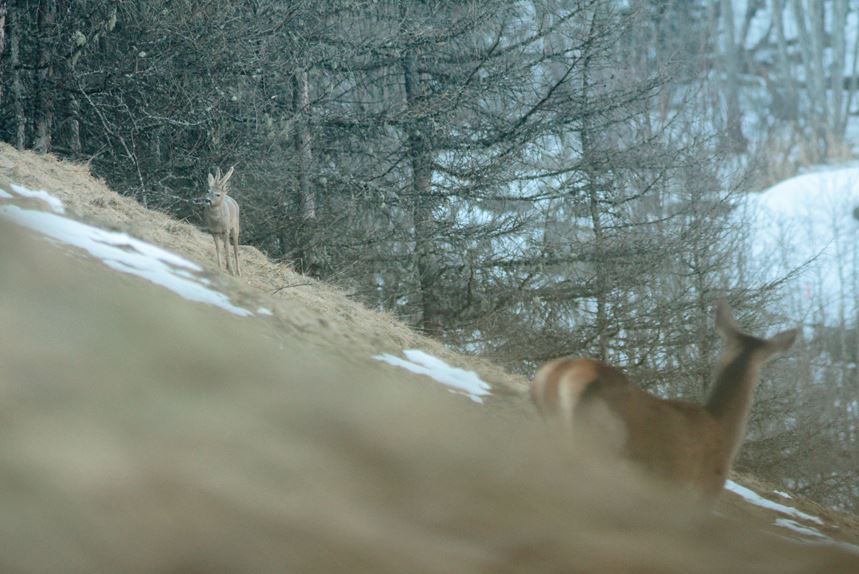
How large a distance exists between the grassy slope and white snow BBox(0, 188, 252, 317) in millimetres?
146

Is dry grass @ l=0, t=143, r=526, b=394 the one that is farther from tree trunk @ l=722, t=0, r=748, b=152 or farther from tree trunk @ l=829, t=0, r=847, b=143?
tree trunk @ l=829, t=0, r=847, b=143

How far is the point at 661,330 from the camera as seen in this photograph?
10852mm

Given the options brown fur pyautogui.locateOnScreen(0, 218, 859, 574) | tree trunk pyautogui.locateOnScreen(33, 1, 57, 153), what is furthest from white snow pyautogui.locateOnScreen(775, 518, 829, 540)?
tree trunk pyautogui.locateOnScreen(33, 1, 57, 153)

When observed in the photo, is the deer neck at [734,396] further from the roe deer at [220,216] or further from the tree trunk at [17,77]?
the tree trunk at [17,77]

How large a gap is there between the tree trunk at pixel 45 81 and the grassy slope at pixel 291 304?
181 centimetres

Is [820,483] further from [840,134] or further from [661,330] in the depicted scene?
[840,134]

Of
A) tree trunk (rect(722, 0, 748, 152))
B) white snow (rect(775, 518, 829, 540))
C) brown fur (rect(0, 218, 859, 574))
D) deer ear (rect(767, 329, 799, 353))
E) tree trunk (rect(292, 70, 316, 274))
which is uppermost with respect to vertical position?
tree trunk (rect(722, 0, 748, 152))

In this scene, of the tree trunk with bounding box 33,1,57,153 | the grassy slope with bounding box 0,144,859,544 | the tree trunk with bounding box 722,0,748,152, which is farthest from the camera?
the tree trunk with bounding box 722,0,748,152

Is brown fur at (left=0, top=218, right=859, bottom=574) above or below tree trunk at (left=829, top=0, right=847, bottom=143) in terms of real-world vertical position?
below

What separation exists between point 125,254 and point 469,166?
861cm

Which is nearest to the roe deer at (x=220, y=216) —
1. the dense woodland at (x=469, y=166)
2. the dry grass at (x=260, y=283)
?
→ the dry grass at (x=260, y=283)

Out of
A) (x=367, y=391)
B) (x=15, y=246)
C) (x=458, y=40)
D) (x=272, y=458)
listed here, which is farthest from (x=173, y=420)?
(x=458, y=40)

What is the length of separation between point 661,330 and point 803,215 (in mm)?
6324

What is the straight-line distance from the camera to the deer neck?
9.32 ft
